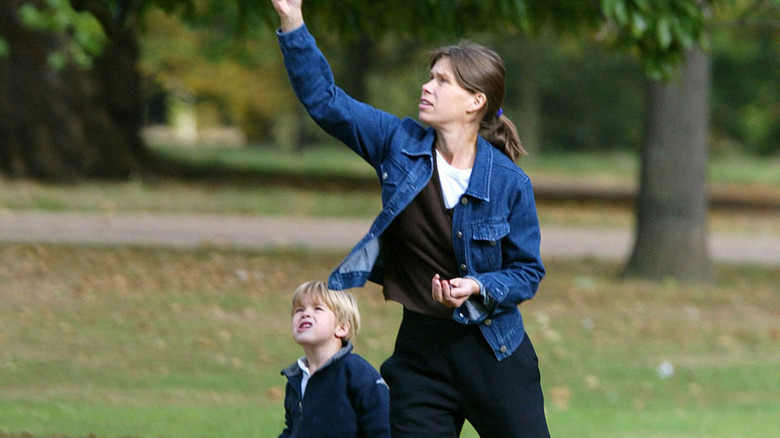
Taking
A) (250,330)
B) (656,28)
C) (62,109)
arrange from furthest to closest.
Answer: (62,109)
(250,330)
(656,28)

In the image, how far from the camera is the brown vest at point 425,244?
3486mm

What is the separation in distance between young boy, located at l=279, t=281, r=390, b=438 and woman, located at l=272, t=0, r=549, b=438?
1.56 feet

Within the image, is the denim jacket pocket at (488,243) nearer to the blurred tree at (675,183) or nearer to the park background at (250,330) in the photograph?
the park background at (250,330)

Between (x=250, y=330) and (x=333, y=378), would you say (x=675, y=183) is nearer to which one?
(x=250, y=330)

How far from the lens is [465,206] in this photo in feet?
11.3

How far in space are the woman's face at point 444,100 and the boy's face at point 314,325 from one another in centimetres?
90

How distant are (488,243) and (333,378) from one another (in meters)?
0.94

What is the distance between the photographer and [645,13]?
601 centimetres

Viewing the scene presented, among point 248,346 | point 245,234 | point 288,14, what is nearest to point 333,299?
point 288,14

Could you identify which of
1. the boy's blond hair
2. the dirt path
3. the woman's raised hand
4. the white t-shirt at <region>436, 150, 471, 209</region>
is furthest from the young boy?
the dirt path

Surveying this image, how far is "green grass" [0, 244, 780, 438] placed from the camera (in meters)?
6.72

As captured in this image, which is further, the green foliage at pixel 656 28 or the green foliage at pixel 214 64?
the green foliage at pixel 214 64

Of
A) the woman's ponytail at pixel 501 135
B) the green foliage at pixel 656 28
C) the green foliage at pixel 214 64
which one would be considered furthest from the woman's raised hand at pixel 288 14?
the green foliage at pixel 214 64

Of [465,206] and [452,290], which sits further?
[465,206]
